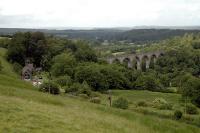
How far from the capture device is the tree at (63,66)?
85.6m

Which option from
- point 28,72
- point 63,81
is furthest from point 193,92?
point 28,72

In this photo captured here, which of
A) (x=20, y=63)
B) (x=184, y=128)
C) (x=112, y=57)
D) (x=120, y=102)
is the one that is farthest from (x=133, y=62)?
(x=184, y=128)

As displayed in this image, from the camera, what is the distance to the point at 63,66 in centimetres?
8662

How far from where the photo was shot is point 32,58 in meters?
90.8

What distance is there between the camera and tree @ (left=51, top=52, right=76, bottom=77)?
281 ft

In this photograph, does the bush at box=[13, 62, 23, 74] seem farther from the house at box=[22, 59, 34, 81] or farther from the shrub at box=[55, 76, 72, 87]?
the shrub at box=[55, 76, 72, 87]

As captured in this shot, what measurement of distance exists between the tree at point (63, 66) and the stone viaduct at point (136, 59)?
38.7m

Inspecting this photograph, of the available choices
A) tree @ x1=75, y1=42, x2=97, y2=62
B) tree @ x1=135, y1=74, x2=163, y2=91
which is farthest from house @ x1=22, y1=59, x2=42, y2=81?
tree @ x1=135, y1=74, x2=163, y2=91

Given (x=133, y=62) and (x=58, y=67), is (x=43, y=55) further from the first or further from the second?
(x=133, y=62)

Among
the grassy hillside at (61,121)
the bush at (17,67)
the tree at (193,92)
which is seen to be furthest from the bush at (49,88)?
the tree at (193,92)

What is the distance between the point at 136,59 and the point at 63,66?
59.9 meters

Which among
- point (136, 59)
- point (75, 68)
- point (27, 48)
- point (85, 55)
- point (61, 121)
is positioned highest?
point (61, 121)

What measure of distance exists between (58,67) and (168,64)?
7044cm

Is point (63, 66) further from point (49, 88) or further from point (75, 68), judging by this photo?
point (49, 88)
